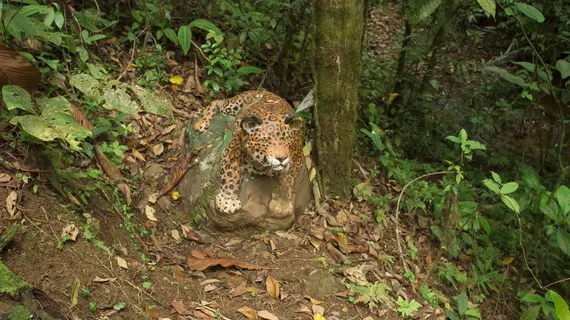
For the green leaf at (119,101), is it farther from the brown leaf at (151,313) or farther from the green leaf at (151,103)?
the brown leaf at (151,313)

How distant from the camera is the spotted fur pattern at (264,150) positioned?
4.48 meters

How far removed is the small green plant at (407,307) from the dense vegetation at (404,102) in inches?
10.8

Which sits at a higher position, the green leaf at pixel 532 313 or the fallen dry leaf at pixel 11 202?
the fallen dry leaf at pixel 11 202

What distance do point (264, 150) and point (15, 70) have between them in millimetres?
2144

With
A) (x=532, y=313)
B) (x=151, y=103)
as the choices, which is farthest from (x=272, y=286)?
(x=532, y=313)

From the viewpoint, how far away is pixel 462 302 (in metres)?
4.76

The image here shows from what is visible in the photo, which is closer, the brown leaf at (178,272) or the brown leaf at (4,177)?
the brown leaf at (4,177)

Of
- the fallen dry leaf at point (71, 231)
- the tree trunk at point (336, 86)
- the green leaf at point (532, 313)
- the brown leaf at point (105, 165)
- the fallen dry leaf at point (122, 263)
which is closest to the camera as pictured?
the fallen dry leaf at point (71, 231)

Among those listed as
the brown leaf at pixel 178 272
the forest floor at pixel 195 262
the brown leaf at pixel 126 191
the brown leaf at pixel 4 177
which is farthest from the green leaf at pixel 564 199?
the brown leaf at pixel 4 177

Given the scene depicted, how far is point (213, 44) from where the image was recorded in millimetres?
6168

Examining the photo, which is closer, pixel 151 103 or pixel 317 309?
pixel 317 309

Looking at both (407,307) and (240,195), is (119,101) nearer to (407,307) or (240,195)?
(240,195)

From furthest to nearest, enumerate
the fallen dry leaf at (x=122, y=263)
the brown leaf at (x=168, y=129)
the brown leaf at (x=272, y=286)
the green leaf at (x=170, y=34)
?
the green leaf at (x=170, y=34) < the brown leaf at (x=168, y=129) < the brown leaf at (x=272, y=286) < the fallen dry leaf at (x=122, y=263)

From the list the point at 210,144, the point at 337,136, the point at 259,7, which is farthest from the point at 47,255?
the point at 259,7
